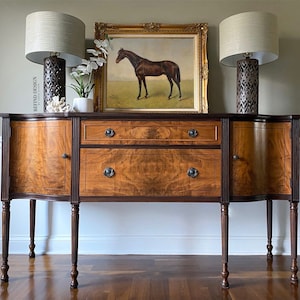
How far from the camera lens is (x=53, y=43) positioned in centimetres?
218

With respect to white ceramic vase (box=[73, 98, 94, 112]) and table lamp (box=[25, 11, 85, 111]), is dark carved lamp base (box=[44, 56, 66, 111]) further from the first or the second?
white ceramic vase (box=[73, 98, 94, 112])

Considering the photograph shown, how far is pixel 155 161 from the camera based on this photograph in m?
1.91

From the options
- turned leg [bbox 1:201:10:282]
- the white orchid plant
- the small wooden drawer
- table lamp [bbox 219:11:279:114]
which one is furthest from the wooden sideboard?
the white orchid plant

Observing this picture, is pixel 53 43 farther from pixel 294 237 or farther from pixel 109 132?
pixel 294 237

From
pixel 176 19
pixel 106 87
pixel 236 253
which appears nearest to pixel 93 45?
pixel 106 87

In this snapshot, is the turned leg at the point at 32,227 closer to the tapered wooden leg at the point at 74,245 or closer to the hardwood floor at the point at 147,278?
the hardwood floor at the point at 147,278

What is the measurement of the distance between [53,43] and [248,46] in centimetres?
116

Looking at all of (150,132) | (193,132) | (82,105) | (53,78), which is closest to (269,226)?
(193,132)

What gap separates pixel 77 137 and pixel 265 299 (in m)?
1.23

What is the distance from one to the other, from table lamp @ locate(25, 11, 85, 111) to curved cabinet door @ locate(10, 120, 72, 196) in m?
0.37

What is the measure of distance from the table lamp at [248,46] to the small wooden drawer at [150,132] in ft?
1.55

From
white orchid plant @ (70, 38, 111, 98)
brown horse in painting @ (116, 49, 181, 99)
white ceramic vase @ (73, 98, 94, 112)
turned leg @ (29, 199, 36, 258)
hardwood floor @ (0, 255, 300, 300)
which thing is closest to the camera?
hardwood floor @ (0, 255, 300, 300)

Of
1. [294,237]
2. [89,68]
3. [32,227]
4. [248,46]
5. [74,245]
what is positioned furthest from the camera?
[32,227]

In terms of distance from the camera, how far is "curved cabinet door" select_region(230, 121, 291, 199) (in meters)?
1.91
